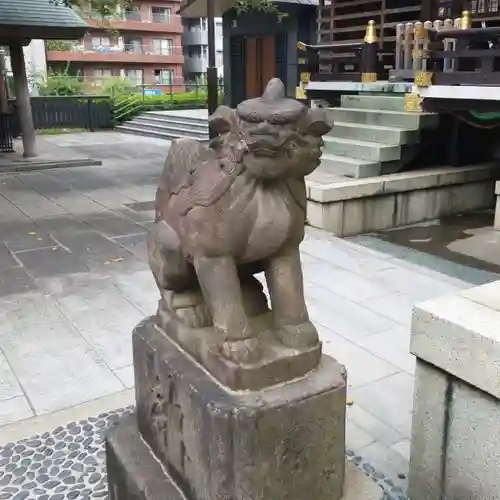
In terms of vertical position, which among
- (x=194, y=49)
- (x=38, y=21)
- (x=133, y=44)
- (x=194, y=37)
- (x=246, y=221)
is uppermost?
(x=194, y=37)

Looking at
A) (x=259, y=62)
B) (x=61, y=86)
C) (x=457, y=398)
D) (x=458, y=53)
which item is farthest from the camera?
(x=61, y=86)

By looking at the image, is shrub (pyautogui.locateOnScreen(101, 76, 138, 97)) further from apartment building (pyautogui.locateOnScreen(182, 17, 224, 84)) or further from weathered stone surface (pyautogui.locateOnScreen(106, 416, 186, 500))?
weathered stone surface (pyautogui.locateOnScreen(106, 416, 186, 500))

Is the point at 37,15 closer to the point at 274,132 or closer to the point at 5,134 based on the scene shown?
the point at 5,134

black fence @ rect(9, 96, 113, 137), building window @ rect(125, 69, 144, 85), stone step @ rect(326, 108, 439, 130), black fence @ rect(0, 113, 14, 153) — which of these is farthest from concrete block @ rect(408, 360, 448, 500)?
building window @ rect(125, 69, 144, 85)

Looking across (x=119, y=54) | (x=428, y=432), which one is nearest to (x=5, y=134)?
(x=428, y=432)

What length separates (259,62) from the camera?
1625 cm

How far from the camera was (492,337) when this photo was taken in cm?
202

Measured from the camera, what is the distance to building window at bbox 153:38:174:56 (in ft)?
126

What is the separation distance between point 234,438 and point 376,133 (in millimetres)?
7132

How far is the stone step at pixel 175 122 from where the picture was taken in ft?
57.0

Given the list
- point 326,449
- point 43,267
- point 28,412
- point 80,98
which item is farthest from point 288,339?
point 80,98

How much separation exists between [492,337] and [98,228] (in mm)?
5716

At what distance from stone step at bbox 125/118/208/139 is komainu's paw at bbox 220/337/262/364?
47.2ft

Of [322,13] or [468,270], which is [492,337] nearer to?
[468,270]
